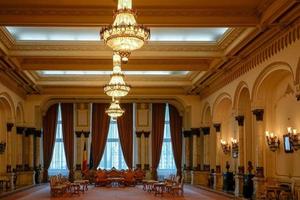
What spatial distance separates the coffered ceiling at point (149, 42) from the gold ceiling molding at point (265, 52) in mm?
162

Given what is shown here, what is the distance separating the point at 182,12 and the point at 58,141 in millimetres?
17044

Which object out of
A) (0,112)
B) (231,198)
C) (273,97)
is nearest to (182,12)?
(273,97)

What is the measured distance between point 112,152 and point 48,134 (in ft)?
12.3

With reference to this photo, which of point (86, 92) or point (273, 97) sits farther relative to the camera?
point (86, 92)

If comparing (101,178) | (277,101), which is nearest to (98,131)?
(101,178)

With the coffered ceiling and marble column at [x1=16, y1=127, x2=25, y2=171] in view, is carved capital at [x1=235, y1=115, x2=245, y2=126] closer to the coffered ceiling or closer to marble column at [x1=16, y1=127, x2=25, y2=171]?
the coffered ceiling

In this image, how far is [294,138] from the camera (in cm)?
1347

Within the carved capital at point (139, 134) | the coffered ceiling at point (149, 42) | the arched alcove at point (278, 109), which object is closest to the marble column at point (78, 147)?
the carved capital at point (139, 134)

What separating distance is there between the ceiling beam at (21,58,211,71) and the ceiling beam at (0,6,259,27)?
236 inches

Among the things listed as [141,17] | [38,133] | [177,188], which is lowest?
[177,188]

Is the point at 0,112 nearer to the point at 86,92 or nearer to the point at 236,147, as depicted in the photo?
the point at 86,92

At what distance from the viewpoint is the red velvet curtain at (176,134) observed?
27.8 meters

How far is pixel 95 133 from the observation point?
2767 cm

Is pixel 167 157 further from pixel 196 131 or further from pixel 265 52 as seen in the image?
pixel 265 52
